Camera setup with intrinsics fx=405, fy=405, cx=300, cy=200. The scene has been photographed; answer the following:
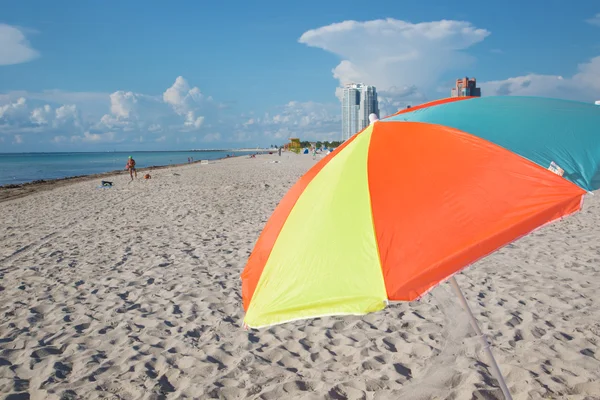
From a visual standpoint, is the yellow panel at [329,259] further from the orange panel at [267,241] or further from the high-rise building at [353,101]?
the high-rise building at [353,101]

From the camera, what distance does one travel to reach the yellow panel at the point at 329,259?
165 cm

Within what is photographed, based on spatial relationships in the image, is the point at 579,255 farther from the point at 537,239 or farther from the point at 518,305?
the point at 518,305

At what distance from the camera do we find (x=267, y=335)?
4.30 meters

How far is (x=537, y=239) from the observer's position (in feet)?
24.6

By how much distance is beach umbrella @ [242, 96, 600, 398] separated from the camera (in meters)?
1.65

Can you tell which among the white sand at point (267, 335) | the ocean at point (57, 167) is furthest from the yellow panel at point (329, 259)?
the ocean at point (57, 167)

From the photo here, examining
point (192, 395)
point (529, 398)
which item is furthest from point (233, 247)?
point (529, 398)

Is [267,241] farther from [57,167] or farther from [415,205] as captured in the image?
[57,167]

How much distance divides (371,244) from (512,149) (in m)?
0.92

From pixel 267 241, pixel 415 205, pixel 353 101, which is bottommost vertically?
pixel 267 241

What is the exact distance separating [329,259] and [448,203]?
0.58m

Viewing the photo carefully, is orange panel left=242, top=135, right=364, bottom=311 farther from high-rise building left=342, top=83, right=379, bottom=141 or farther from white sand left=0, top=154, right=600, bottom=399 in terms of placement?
high-rise building left=342, top=83, right=379, bottom=141

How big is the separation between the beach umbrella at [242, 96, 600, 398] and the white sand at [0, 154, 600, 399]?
1.54 metres

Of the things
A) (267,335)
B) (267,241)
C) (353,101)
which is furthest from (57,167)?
(267,241)
